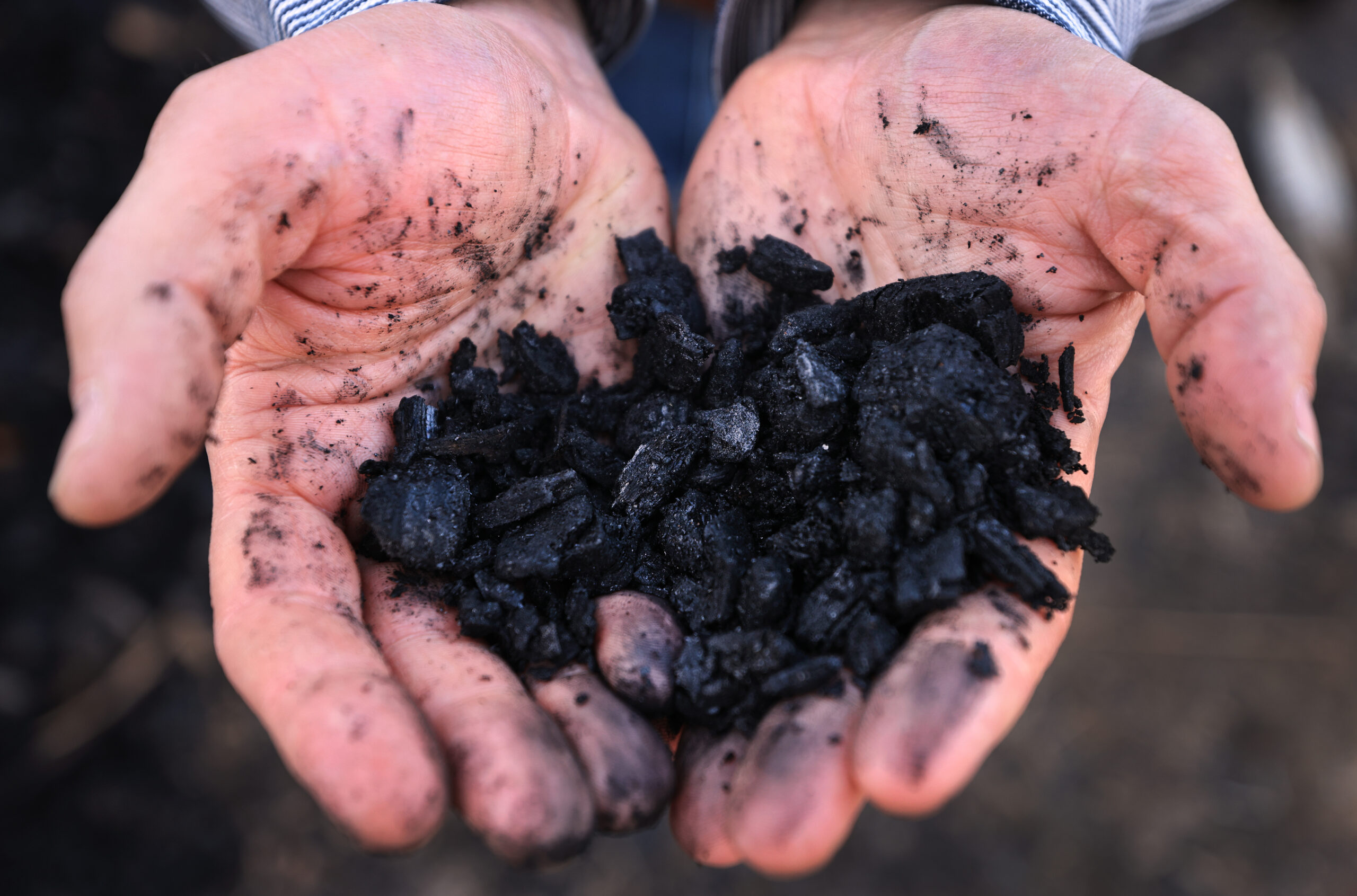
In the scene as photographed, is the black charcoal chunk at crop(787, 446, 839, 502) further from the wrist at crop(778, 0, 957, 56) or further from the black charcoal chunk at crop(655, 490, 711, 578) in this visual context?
the wrist at crop(778, 0, 957, 56)

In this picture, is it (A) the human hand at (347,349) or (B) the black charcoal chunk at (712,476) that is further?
(B) the black charcoal chunk at (712,476)

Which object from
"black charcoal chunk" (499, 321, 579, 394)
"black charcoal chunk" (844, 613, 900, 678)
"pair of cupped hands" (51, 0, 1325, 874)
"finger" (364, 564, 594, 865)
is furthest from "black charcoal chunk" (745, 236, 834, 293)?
"finger" (364, 564, 594, 865)

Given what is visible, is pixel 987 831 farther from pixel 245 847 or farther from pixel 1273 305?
pixel 245 847

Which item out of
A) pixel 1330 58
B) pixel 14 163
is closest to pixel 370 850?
pixel 14 163

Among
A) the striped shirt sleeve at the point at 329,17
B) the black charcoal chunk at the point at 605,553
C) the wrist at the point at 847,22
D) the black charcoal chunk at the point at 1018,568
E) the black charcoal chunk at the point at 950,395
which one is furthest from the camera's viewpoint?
the wrist at the point at 847,22

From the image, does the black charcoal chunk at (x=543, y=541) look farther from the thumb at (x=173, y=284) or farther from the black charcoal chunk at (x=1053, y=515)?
the black charcoal chunk at (x=1053, y=515)

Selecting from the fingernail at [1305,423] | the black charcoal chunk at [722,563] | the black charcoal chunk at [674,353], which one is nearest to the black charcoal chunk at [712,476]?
the black charcoal chunk at [722,563]

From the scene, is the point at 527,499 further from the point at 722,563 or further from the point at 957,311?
the point at 957,311
